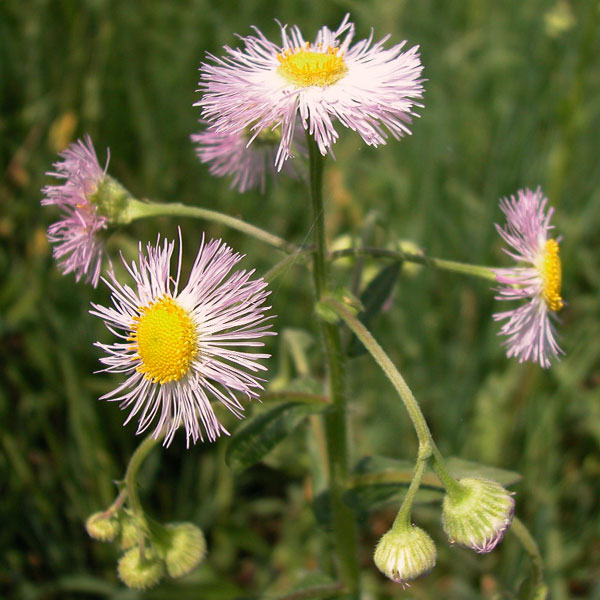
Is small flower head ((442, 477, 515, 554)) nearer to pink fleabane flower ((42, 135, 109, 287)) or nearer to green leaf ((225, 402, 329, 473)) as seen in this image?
green leaf ((225, 402, 329, 473))

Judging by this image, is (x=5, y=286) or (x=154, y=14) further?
(x=154, y=14)

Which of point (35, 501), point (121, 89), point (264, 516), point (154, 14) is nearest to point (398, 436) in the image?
point (264, 516)

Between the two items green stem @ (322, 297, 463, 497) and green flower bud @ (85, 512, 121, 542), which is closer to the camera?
green stem @ (322, 297, 463, 497)

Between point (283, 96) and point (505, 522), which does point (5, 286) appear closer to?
point (283, 96)

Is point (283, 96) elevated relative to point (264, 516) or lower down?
elevated

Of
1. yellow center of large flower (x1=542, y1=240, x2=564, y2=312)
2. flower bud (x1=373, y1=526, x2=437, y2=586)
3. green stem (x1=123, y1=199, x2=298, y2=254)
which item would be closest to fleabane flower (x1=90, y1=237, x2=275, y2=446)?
green stem (x1=123, y1=199, x2=298, y2=254)

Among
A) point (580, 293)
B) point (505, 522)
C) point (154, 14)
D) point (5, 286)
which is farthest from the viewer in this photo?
point (154, 14)

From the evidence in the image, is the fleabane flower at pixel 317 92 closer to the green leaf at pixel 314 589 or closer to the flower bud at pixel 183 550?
the flower bud at pixel 183 550
